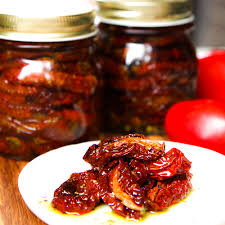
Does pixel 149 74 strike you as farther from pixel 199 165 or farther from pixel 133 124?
pixel 199 165

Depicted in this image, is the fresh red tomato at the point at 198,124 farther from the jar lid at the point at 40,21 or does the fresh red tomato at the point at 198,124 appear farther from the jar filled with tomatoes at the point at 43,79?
the jar lid at the point at 40,21

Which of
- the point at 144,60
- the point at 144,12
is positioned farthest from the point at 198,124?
the point at 144,12

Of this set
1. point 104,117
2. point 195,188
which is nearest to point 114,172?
point 195,188

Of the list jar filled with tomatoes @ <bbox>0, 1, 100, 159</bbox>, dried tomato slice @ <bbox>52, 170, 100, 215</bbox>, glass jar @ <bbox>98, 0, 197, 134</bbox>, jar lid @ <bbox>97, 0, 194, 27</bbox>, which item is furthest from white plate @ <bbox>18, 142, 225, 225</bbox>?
jar lid @ <bbox>97, 0, 194, 27</bbox>

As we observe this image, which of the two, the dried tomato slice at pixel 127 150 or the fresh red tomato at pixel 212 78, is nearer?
the dried tomato slice at pixel 127 150

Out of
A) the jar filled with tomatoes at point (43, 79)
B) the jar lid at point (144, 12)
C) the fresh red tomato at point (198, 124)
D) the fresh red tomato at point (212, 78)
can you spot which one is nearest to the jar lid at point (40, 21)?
the jar filled with tomatoes at point (43, 79)

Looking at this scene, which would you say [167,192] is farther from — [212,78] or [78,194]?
[212,78]
